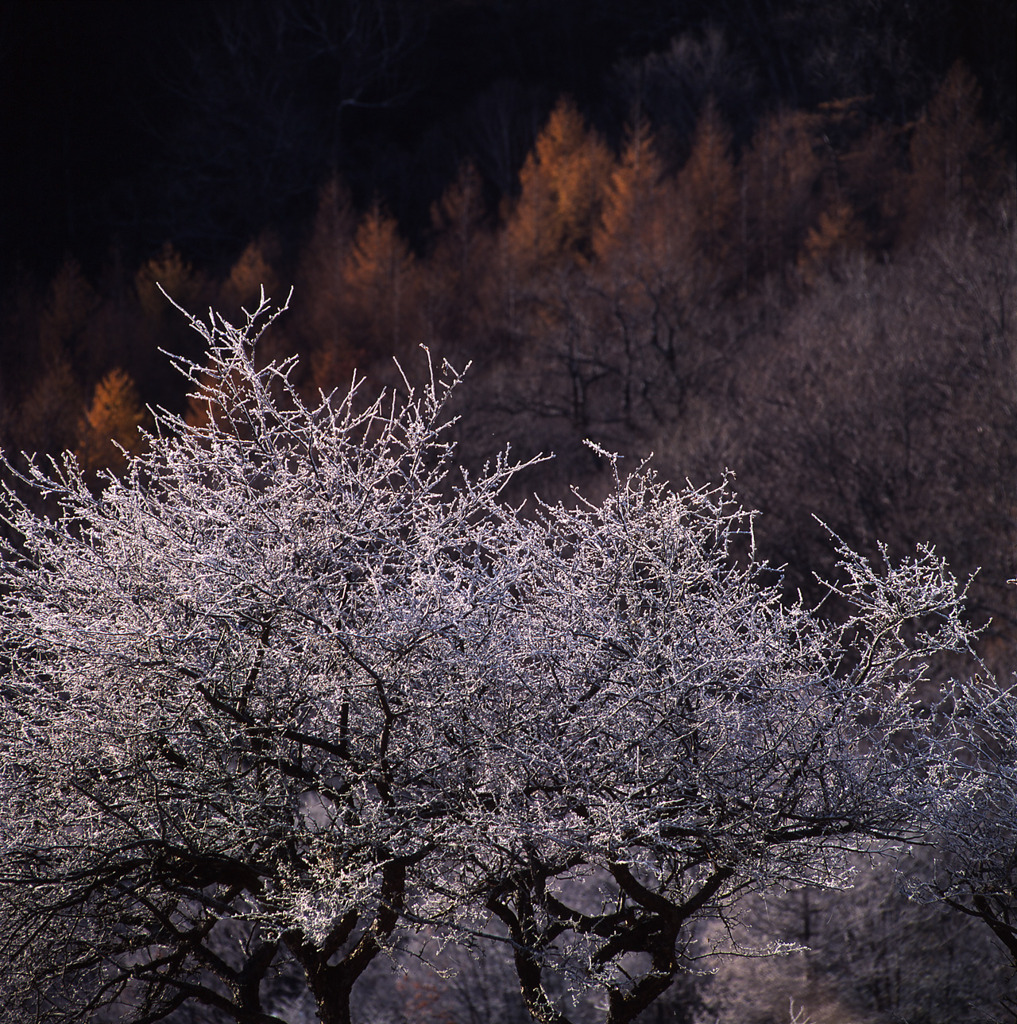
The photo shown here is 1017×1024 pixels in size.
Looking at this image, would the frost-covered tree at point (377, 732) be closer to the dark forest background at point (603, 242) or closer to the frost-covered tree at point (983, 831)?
the frost-covered tree at point (983, 831)

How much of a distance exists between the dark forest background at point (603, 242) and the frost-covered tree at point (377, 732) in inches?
Answer: 274

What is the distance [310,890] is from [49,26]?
63.0 metres

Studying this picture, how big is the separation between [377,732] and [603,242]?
3548cm

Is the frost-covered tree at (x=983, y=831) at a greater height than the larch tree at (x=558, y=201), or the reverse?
the frost-covered tree at (x=983, y=831)

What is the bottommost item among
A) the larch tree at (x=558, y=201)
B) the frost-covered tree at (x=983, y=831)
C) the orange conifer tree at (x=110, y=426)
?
the larch tree at (x=558, y=201)

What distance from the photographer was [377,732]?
641 cm

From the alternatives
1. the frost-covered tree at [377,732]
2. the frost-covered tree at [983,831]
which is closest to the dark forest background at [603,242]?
the frost-covered tree at [983,831]

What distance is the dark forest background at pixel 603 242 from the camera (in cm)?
2369

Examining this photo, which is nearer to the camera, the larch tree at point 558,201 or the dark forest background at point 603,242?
the dark forest background at point 603,242

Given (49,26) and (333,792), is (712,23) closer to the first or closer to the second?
(49,26)

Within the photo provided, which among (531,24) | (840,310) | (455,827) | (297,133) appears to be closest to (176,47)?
(297,133)

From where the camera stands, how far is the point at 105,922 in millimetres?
6848

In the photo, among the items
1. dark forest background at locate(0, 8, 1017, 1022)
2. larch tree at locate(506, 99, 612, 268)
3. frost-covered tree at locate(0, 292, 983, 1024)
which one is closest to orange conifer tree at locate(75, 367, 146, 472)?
dark forest background at locate(0, 8, 1017, 1022)

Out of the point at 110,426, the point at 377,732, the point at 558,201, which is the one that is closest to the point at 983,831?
the point at 377,732
